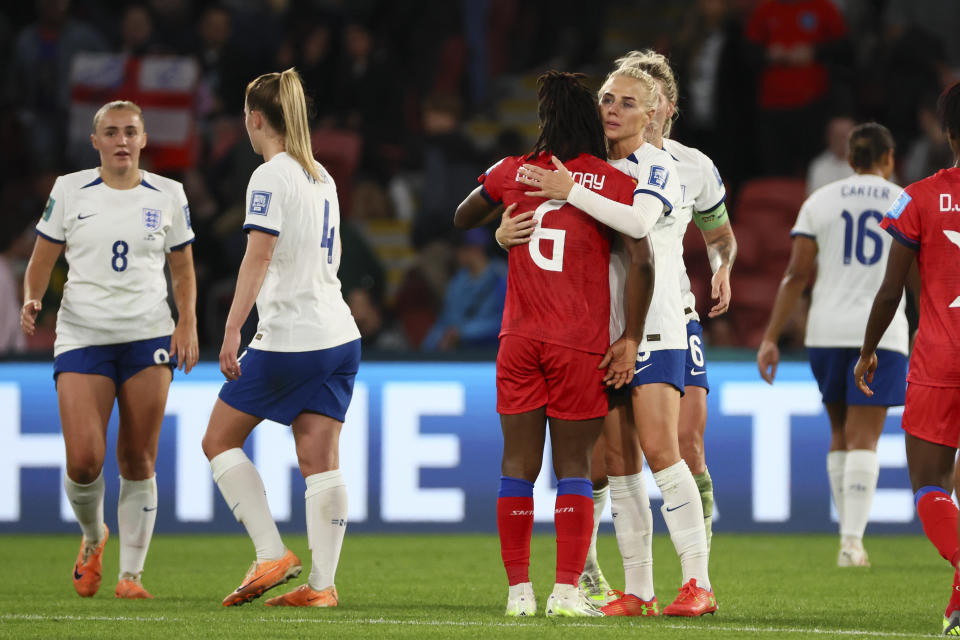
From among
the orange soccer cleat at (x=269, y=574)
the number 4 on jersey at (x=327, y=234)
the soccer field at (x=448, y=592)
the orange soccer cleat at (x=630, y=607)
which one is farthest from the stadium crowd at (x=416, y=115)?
the orange soccer cleat at (x=630, y=607)

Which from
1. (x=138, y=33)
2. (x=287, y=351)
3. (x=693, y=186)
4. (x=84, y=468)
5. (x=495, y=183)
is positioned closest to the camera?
(x=495, y=183)

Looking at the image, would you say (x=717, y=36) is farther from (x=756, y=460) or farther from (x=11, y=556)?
(x=11, y=556)

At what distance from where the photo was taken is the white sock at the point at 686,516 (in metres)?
5.86

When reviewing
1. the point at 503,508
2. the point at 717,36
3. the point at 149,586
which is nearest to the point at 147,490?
the point at 149,586

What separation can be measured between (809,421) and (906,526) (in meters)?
0.97

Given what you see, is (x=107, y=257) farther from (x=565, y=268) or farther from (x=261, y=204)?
(x=565, y=268)

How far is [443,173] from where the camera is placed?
13945 millimetres

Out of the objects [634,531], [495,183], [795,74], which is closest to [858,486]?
[634,531]

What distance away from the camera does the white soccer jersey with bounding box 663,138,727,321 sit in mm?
6469

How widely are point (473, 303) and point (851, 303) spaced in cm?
410

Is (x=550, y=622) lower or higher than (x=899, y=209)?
lower

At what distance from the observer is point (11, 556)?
8.92 meters

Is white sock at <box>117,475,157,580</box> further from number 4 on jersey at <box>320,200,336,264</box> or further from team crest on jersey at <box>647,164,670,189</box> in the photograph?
team crest on jersey at <box>647,164,670,189</box>

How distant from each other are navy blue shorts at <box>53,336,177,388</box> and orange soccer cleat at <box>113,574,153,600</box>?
3.05 ft
